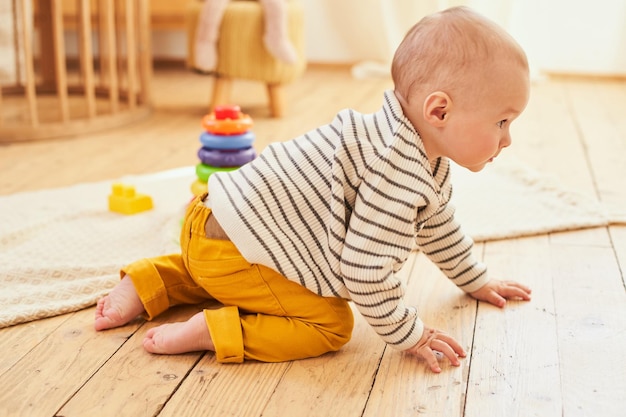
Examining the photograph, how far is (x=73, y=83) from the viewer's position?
3000 mm

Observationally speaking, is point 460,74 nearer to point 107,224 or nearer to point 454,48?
point 454,48

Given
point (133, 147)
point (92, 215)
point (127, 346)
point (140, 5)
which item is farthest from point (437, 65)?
point (140, 5)

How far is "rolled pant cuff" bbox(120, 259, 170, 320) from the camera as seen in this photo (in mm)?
1105

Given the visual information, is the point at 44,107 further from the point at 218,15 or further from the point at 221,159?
the point at 221,159

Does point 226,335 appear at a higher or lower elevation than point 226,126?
lower

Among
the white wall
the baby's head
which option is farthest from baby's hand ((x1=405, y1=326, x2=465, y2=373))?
the white wall

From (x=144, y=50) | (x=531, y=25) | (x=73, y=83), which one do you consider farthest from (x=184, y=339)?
(x=531, y=25)

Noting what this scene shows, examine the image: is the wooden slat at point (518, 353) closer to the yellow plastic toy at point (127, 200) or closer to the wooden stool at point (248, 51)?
the yellow plastic toy at point (127, 200)

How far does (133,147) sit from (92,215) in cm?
62

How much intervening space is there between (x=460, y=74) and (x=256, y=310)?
1.31 ft

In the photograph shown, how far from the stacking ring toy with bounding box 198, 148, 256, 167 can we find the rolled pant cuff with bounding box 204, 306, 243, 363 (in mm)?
460

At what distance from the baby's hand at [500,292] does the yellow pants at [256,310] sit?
252 mm

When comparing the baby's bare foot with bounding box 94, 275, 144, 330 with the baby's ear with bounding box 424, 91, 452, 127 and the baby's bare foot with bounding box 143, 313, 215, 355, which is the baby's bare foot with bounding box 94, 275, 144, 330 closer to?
the baby's bare foot with bounding box 143, 313, 215, 355

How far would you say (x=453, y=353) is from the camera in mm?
1004
